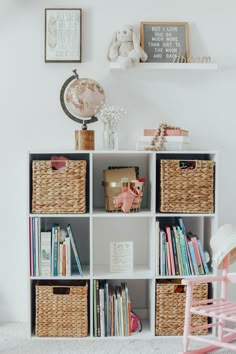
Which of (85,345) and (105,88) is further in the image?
(105,88)

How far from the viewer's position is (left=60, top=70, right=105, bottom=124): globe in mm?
3180

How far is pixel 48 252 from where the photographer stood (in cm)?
307

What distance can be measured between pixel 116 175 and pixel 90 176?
0.54 ft

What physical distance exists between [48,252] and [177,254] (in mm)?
672

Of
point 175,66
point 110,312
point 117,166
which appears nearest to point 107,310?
point 110,312

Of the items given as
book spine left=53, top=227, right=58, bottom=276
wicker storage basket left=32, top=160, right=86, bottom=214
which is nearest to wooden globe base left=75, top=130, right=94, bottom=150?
wicker storage basket left=32, top=160, right=86, bottom=214

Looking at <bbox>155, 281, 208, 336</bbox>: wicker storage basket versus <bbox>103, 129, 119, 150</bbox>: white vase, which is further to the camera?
<bbox>103, 129, 119, 150</bbox>: white vase

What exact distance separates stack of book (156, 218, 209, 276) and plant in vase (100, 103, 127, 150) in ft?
1.78

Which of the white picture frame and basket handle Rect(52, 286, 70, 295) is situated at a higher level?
the white picture frame

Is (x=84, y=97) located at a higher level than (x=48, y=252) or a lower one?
higher

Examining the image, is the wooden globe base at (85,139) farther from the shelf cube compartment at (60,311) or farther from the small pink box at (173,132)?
the shelf cube compartment at (60,311)

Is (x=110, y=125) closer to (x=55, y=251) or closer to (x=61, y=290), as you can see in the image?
(x=55, y=251)

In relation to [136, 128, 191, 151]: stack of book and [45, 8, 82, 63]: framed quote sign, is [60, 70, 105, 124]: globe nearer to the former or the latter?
[45, 8, 82, 63]: framed quote sign

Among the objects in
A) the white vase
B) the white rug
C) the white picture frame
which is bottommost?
the white rug
